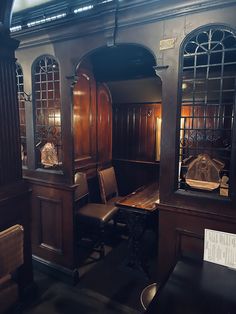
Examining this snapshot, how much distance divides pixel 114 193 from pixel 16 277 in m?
1.77

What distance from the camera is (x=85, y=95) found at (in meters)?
3.32

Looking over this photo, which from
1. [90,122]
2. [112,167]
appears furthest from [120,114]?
[112,167]

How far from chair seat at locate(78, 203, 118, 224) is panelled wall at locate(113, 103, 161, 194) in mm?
850

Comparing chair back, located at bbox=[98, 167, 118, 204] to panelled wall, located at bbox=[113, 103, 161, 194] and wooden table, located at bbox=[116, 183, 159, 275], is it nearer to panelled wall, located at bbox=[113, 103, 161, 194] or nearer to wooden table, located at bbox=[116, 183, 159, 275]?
panelled wall, located at bbox=[113, 103, 161, 194]

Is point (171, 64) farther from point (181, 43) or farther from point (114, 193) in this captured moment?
point (114, 193)

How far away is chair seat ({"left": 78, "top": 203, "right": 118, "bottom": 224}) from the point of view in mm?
2895

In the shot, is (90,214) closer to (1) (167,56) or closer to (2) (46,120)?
(2) (46,120)

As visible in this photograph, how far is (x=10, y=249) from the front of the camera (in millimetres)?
1859

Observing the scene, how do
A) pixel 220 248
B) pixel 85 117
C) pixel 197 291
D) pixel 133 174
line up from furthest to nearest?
1. pixel 133 174
2. pixel 85 117
3. pixel 220 248
4. pixel 197 291

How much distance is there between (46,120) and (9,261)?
62.4 inches

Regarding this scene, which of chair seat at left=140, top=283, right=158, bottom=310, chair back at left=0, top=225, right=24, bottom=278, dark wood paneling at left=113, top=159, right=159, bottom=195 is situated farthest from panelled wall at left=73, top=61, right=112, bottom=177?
chair seat at left=140, top=283, right=158, bottom=310

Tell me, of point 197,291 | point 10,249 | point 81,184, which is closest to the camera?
point 197,291

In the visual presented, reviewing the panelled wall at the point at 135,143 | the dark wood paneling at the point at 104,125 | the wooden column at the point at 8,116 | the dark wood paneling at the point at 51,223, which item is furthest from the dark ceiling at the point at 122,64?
the dark wood paneling at the point at 51,223

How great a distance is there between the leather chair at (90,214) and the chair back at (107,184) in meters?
0.24
